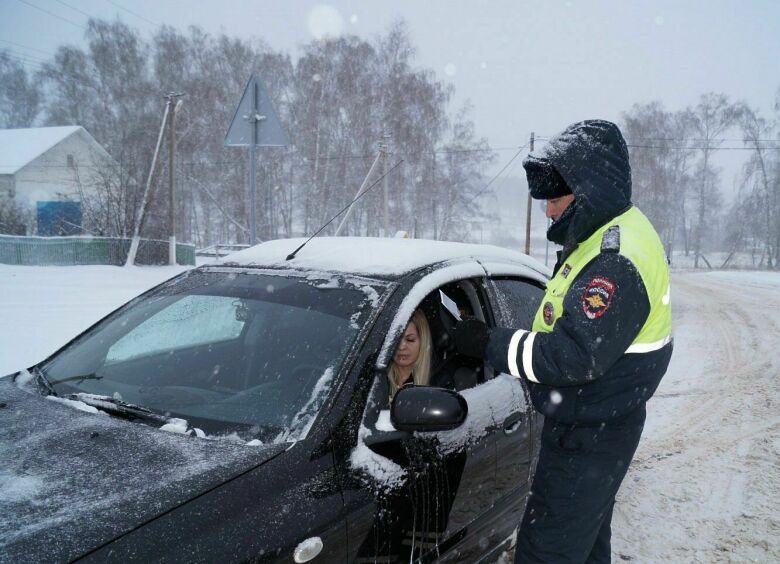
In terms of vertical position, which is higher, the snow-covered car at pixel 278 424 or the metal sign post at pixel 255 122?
the metal sign post at pixel 255 122

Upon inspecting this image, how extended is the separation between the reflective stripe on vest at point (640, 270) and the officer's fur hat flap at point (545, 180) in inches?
8.4

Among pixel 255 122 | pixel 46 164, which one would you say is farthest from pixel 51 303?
pixel 46 164

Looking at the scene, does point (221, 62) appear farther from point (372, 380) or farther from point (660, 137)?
point (372, 380)

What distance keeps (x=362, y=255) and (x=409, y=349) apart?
0.50 meters

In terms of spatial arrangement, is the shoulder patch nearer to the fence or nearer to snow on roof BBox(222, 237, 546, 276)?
snow on roof BBox(222, 237, 546, 276)

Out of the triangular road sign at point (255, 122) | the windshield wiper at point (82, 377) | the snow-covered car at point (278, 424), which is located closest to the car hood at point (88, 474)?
the snow-covered car at point (278, 424)

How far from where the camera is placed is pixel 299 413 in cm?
176

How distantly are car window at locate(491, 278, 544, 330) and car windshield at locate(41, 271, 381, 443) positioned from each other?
0.80 meters

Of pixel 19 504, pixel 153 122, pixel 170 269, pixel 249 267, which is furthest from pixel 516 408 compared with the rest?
pixel 153 122

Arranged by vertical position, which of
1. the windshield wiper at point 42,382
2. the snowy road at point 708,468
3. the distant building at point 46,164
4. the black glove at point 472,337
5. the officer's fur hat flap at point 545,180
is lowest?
the snowy road at point 708,468

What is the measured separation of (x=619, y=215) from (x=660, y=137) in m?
49.3

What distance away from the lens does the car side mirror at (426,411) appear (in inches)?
67.4

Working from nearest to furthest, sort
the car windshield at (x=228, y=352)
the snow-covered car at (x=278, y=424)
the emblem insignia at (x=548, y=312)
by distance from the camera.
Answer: the snow-covered car at (x=278, y=424)
the car windshield at (x=228, y=352)
the emblem insignia at (x=548, y=312)

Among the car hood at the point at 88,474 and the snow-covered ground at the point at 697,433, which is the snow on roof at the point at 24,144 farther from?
the car hood at the point at 88,474
